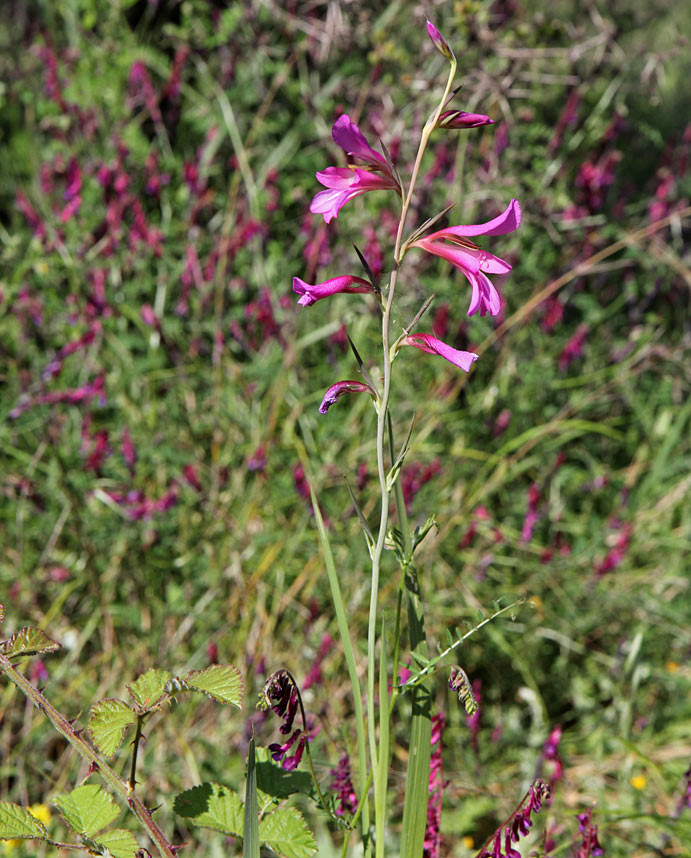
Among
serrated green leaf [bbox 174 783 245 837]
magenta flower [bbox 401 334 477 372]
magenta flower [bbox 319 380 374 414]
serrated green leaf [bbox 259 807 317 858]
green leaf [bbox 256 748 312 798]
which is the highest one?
magenta flower [bbox 401 334 477 372]

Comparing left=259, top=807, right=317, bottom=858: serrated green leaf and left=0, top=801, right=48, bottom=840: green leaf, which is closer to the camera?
left=0, top=801, right=48, bottom=840: green leaf

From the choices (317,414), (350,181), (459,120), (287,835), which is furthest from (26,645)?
(317,414)

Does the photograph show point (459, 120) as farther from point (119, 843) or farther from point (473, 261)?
point (119, 843)

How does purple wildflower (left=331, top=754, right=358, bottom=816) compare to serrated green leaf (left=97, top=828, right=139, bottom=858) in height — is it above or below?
below

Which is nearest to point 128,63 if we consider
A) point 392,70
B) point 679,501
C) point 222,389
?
point 392,70

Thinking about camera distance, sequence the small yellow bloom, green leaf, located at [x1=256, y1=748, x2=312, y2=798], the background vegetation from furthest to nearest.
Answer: the background vegetation → the small yellow bloom → green leaf, located at [x1=256, y1=748, x2=312, y2=798]

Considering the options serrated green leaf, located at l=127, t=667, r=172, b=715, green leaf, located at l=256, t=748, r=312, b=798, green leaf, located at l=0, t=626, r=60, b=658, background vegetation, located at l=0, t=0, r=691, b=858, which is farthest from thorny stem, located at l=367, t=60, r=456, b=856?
background vegetation, located at l=0, t=0, r=691, b=858

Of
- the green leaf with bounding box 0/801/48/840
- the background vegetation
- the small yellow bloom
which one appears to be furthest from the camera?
the background vegetation

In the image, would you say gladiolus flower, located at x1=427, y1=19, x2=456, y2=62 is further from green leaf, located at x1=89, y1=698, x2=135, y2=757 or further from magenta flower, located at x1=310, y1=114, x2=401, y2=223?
green leaf, located at x1=89, y1=698, x2=135, y2=757
